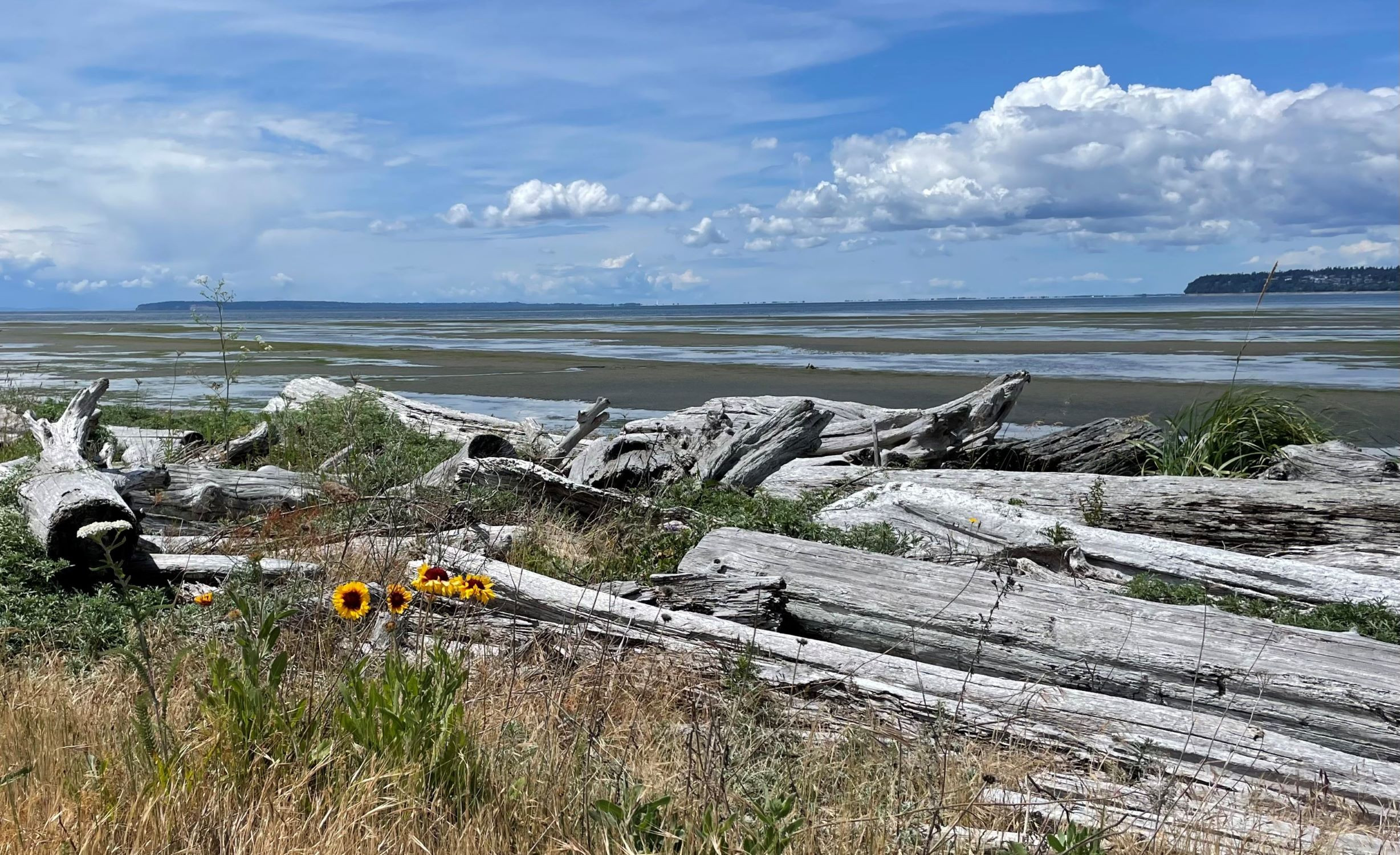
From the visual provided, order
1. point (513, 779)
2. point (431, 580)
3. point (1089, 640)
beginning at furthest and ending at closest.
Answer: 1. point (1089, 640)
2. point (431, 580)
3. point (513, 779)

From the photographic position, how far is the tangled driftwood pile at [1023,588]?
4.18 meters

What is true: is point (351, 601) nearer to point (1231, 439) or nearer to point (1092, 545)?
point (1092, 545)

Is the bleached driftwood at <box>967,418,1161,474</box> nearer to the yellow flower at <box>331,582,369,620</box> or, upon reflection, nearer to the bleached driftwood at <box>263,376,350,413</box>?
the yellow flower at <box>331,582,369,620</box>

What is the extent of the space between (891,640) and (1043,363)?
86.7 feet

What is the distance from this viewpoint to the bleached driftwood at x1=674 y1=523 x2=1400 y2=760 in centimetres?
450

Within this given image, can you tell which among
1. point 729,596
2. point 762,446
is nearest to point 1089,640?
point 729,596

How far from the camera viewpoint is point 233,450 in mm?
10344

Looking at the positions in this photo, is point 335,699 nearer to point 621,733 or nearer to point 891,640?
point 621,733

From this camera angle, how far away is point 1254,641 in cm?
480

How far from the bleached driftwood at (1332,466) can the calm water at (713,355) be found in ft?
7.28

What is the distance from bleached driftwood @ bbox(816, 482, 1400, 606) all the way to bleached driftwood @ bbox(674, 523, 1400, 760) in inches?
46.1

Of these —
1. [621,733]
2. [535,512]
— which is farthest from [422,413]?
[621,733]

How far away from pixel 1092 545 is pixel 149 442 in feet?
30.0

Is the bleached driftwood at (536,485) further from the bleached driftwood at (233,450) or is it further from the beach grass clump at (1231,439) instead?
the beach grass clump at (1231,439)
